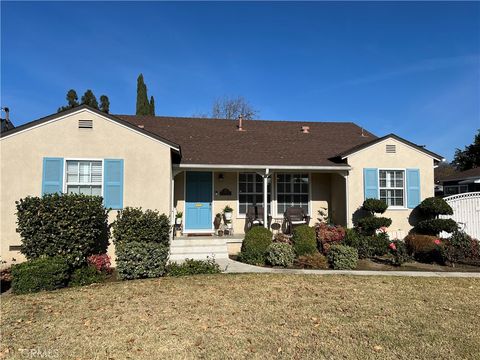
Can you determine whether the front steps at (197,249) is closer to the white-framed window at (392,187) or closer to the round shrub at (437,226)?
the white-framed window at (392,187)

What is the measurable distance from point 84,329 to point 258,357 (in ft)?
8.99

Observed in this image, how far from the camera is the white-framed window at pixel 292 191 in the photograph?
13297 millimetres

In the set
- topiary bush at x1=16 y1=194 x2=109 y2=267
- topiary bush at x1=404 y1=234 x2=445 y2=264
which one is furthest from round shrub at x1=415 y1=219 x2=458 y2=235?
topiary bush at x1=16 y1=194 x2=109 y2=267

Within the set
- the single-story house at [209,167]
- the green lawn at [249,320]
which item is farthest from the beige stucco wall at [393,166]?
the green lawn at [249,320]

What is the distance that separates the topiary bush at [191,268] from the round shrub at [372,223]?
5796 mm

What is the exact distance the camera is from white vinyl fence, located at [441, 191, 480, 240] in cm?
1227

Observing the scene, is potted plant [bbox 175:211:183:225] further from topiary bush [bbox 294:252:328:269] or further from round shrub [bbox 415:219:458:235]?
round shrub [bbox 415:219:458:235]

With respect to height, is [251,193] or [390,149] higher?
[390,149]

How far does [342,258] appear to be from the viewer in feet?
30.5

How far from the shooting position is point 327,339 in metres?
4.46

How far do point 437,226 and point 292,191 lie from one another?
5304mm

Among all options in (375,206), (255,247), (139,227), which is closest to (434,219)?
(375,206)

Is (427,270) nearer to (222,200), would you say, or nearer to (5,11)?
(222,200)

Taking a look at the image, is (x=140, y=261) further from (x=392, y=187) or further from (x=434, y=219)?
(x=434, y=219)
